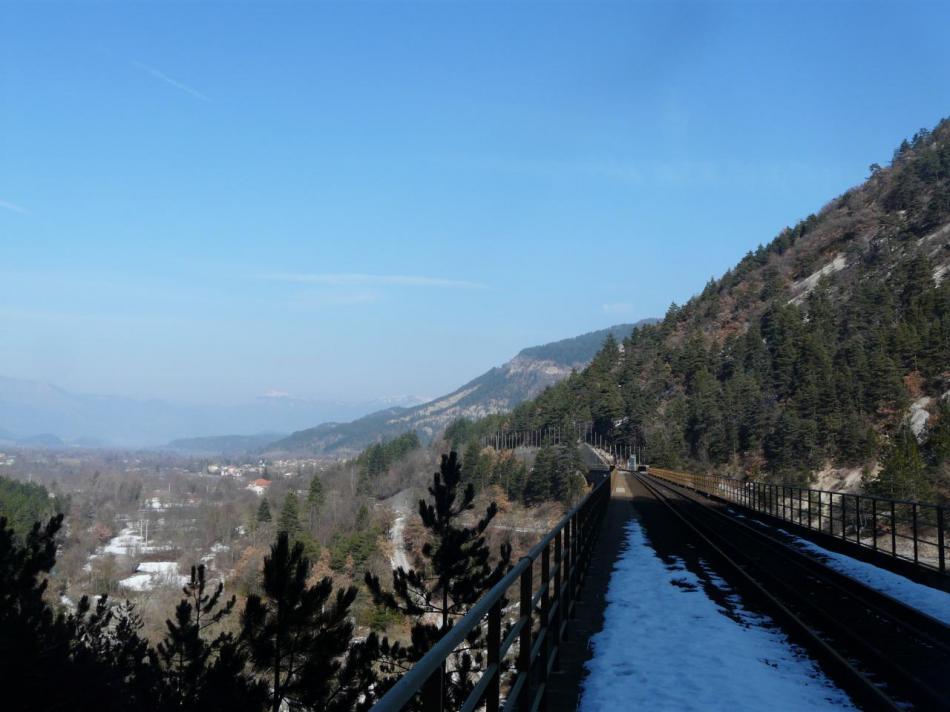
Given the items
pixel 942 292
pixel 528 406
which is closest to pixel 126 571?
pixel 528 406

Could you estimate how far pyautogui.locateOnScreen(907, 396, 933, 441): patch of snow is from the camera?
2943 inches

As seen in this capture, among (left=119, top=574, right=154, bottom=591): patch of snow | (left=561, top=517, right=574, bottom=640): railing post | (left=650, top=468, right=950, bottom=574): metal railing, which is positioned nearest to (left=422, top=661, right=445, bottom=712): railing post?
(left=561, top=517, right=574, bottom=640): railing post

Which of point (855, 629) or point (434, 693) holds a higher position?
point (434, 693)

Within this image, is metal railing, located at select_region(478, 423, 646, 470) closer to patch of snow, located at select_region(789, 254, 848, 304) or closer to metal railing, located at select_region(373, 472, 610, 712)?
patch of snow, located at select_region(789, 254, 848, 304)

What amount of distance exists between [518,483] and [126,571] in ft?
219

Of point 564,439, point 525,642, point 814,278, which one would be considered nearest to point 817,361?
point 564,439

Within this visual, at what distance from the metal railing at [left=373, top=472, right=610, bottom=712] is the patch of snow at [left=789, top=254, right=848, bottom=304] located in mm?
145445

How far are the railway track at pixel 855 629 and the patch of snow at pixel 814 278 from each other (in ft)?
454

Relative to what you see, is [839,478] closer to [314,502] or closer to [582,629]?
[582,629]

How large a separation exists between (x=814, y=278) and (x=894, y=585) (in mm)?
151445

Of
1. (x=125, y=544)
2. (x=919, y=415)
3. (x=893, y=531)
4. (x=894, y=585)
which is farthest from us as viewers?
(x=125, y=544)

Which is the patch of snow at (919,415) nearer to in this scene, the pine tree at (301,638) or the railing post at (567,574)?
the pine tree at (301,638)

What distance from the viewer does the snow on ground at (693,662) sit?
6.53m

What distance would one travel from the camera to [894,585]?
12.9 meters
